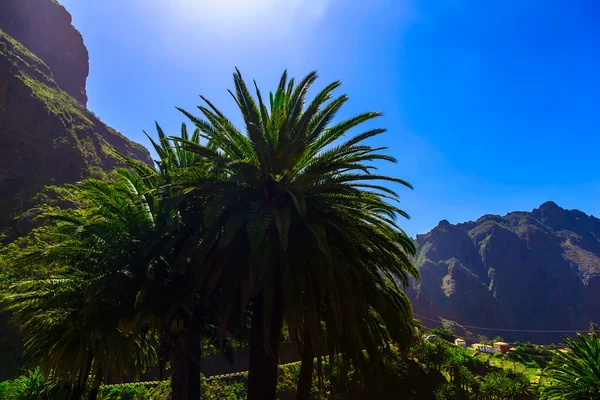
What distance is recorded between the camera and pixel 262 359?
10.4 m

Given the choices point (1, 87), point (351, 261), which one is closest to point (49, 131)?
point (1, 87)

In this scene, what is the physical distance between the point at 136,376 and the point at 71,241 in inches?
233

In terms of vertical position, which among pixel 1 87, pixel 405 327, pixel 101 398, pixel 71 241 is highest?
pixel 1 87

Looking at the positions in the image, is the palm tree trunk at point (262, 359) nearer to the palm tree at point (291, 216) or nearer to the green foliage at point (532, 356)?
the palm tree at point (291, 216)

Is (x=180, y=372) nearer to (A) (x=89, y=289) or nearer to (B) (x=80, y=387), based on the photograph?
(B) (x=80, y=387)

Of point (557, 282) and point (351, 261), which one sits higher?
point (557, 282)

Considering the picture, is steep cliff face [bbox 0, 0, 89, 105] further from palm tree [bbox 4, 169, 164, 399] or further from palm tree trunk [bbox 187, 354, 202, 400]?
palm tree trunk [bbox 187, 354, 202, 400]

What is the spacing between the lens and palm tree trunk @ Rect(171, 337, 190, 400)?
37.1ft

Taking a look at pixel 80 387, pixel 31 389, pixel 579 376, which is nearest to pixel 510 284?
pixel 579 376

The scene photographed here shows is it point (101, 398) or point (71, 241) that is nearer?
point (71, 241)

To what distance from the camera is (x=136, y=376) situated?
1309 cm

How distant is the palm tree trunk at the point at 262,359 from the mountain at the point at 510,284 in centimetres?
13652

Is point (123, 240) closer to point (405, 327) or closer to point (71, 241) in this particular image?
point (71, 241)

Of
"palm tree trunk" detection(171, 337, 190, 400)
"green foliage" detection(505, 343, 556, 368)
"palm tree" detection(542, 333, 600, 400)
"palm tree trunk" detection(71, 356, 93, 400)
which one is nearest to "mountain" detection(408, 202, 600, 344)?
"green foliage" detection(505, 343, 556, 368)
